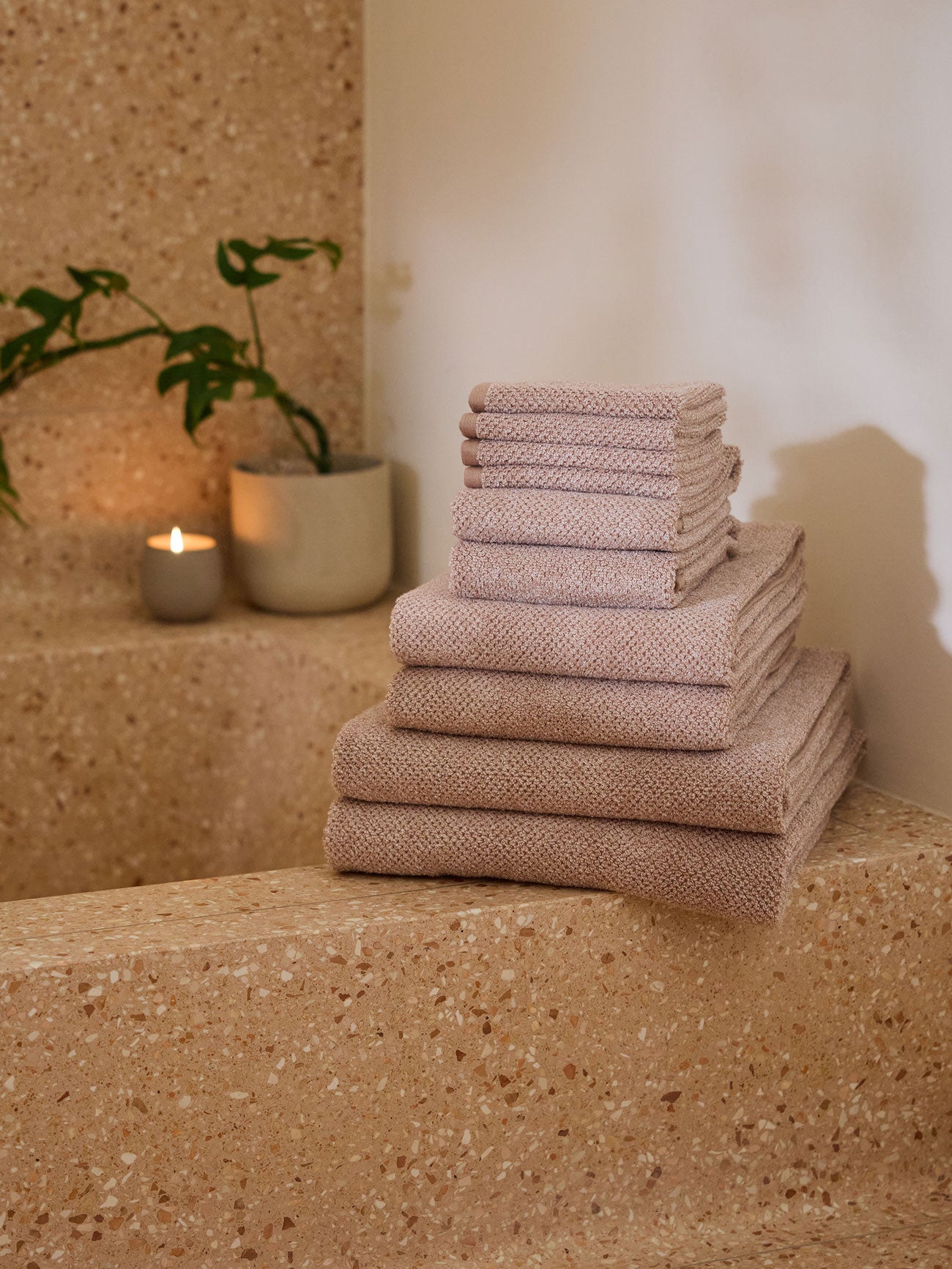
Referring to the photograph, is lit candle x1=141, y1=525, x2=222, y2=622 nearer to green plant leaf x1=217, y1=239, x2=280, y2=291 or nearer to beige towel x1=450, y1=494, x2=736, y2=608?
green plant leaf x1=217, y1=239, x2=280, y2=291

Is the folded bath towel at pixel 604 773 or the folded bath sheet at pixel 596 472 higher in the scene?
the folded bath sheet at pixel 596 472

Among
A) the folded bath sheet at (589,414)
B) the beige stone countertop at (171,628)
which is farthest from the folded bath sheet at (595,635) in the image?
the beige stone countertop at (171,628)

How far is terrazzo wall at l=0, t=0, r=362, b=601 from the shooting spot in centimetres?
146

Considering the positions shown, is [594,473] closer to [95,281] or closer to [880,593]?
[880,593]

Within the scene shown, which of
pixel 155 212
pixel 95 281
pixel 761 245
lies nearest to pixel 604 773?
pixel 761 245

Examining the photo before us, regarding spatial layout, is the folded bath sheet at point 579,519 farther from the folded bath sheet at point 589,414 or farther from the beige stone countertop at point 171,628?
the beige stone countertop at point 171,628

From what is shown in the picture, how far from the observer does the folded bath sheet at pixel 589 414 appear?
2.76 ft

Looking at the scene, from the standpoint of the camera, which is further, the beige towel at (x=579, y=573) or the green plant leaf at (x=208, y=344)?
the green plant leaf at (x=208, y=344)

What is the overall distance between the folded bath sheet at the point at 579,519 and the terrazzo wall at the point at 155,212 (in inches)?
30.7

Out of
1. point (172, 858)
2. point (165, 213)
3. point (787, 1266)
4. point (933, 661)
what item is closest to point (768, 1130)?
point (787, 1266)

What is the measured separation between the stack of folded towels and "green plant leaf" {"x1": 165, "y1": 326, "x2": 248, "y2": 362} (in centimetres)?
59

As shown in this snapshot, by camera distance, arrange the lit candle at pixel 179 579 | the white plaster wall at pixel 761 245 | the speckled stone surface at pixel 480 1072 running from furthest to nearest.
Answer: the lit candle at pixel 179 579
the white plaster wall at pixel 761 245
the speckled stone surface at pixel 480 1072

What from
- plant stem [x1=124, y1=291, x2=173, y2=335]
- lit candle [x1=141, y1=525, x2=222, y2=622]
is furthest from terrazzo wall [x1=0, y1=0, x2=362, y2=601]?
lit candle [x1=141, y1=525, x2=222, y2=622]

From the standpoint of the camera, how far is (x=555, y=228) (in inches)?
50.4
